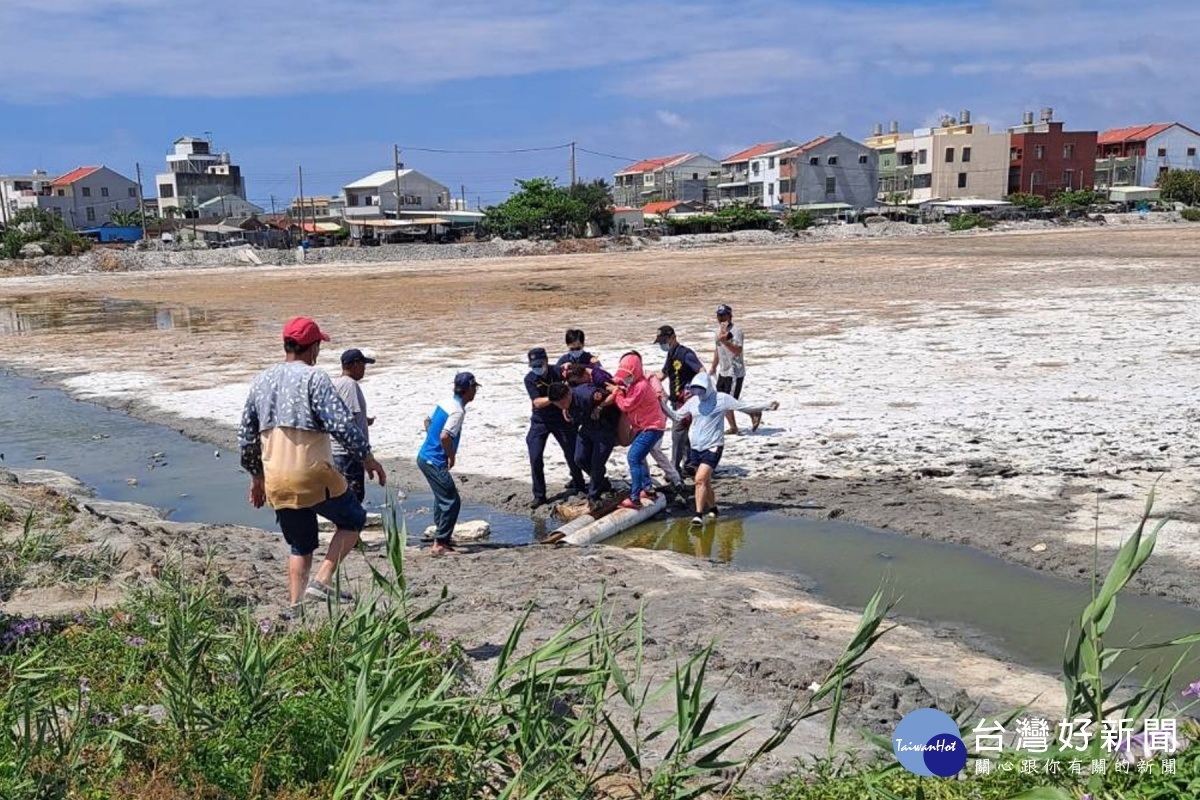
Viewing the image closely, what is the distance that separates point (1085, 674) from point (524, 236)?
7414 centimetres

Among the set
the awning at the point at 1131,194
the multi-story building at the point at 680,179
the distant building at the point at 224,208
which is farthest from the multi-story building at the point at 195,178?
the awning at the point at 1131,194

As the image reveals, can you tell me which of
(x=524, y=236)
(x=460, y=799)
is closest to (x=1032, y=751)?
(x=460, y=799)

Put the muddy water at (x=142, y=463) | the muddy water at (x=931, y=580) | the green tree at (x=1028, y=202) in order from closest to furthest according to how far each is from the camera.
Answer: the muddy water at (x=931, y=580) → the muddy water at (x=142, y=463) → the green tree at (x=1028, y=202)

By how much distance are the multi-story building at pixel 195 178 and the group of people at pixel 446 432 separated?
10423cm

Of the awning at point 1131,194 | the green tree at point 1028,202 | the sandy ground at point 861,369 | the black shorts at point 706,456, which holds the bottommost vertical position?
the sandy ground at point 861,369

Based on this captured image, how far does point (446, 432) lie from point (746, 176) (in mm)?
99389

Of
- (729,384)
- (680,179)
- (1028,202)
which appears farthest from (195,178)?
(729,384)

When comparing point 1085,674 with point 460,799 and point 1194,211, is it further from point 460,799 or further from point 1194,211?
point 1194,211

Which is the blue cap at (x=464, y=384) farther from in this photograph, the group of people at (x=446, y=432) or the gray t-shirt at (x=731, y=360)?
the gray t-shirt at (x=731, y=360)

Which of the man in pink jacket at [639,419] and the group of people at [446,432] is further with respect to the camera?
the man in pink jacket at [639,419]

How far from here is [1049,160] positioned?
94812 millimetres

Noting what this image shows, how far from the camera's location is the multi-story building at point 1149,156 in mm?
99375

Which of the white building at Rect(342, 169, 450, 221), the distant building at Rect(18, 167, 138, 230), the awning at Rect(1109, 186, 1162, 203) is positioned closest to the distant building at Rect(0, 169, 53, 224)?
the distant building at Rect(18, 167, 138, 230)

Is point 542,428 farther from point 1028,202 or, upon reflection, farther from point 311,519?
point 1028,202
